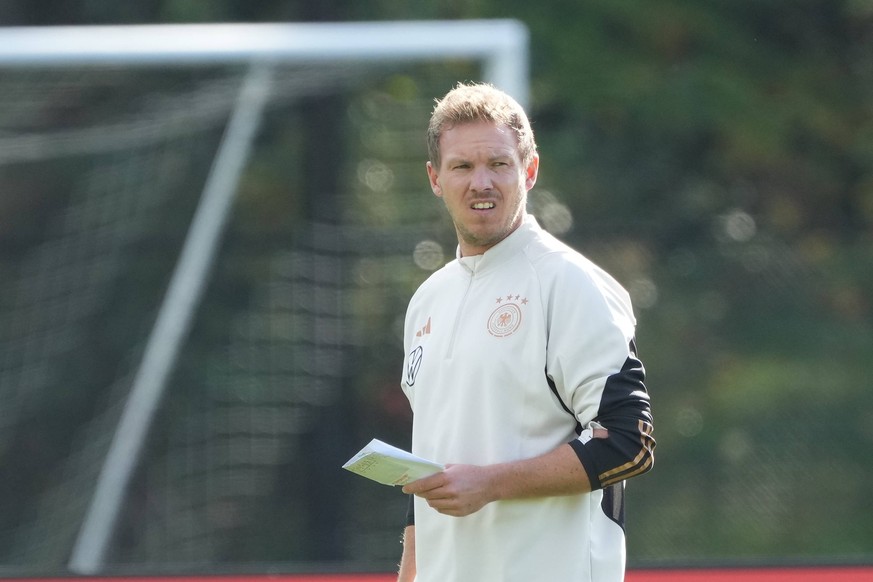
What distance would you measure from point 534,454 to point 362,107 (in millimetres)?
4721

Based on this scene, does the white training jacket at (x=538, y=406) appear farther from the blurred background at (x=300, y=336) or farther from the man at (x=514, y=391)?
the blurred background at (x=300, y=336)

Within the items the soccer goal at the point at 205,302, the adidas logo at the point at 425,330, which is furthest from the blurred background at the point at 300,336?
the adidas logo at the point at 425,330

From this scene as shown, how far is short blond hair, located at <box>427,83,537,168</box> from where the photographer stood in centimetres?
235

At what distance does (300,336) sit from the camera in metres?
6.66

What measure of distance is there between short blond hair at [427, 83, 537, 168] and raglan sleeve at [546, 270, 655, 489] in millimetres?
299

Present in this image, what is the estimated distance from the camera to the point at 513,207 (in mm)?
2365

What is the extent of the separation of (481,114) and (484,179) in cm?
12

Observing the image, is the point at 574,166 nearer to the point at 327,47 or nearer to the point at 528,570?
the point at 327,47

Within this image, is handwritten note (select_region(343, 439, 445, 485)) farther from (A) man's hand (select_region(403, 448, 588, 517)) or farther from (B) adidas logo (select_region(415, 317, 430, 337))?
(B) adidas logo (select_region(415, 317, 430, 337))

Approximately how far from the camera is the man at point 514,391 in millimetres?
2180

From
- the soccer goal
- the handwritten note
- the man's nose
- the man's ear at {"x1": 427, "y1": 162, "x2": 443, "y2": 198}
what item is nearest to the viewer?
the handwritten note

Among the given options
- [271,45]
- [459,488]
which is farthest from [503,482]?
[271,45]

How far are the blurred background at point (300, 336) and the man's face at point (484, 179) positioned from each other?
404 centimetres

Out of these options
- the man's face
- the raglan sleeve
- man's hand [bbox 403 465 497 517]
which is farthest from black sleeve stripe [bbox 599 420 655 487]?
the man's face
